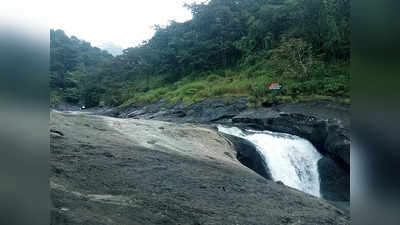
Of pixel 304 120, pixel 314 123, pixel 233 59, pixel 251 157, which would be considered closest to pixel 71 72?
pixel 233 59

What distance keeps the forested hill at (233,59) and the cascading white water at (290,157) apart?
4.14m

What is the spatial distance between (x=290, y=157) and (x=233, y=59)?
55.6 ft

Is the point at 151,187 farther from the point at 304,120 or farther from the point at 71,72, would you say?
the point at 71,72

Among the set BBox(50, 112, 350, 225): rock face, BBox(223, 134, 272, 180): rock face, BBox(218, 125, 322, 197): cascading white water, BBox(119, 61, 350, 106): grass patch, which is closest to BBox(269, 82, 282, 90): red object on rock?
BBox(119, 61, 350, 106): grass patch

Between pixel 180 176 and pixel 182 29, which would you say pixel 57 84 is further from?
pixel 180 176

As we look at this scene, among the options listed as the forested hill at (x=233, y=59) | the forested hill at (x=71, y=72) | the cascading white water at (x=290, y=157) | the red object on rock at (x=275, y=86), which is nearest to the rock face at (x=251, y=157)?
the cascading white water at (x=290, y=157)

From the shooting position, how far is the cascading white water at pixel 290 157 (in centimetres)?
1029

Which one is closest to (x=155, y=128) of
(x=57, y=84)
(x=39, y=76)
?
(x=39, y=76)

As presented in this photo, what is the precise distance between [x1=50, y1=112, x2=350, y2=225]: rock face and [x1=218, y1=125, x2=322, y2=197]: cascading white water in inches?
143

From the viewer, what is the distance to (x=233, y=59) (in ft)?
88.1

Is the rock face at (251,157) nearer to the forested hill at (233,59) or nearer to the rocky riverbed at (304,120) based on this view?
the rocky riverbed at (304,120)

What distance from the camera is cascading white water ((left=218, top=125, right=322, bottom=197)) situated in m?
10.3

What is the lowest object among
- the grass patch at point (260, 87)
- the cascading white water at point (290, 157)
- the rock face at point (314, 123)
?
the cascading white water at point (290, 157)

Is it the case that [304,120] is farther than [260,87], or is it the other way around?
[260,87]
